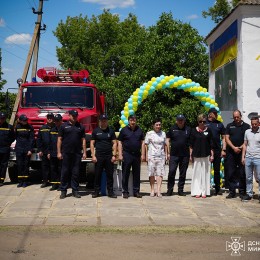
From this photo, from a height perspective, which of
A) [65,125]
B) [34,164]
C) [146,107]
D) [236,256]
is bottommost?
[236,256]

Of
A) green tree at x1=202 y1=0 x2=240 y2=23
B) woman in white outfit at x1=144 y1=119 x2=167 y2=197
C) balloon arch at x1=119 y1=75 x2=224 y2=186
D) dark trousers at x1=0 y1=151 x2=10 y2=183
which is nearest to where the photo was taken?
woman in white outfit at x1=144 y1=119 x2=167 y2=197

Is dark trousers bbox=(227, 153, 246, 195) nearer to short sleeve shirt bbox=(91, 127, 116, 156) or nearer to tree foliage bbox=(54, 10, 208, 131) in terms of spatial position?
short sleeve shirt bbox=(91, 127, 116, 156)

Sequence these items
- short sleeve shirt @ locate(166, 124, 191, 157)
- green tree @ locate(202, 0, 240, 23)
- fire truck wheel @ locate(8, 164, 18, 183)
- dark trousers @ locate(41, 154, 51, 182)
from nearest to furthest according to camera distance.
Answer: short sleeve shirt @ locate(166, 124, 191, 157)
dark trousers @ locate(41, 154, 51, 182)
fire truck wheel @ locate(8, 164, 18, 183)
green tree @ locate(202, 0, 240, 23)

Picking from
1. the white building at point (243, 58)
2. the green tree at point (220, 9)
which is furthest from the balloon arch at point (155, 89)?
the green tree at point (220, 9)

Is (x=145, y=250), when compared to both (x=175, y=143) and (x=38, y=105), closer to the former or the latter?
(x=175, y=143)

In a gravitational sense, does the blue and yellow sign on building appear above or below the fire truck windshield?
above

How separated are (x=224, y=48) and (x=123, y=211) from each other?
1147cm

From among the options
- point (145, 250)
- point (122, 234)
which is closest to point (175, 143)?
point (122, 234)

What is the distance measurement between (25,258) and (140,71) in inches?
748

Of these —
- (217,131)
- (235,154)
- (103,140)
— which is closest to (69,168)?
(103,140)

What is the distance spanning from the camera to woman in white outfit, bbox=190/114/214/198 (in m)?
9.70

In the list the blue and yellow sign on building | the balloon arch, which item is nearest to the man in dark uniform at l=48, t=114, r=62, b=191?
the balloon arch

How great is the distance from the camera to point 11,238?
19.8 feet
